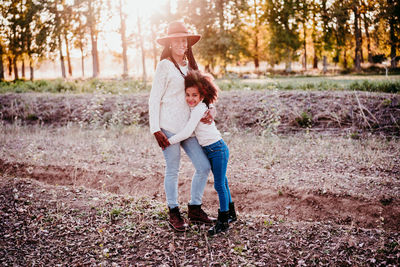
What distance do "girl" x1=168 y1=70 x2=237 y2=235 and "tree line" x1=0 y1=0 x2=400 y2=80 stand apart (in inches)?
913

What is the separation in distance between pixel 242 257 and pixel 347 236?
1.31 meters

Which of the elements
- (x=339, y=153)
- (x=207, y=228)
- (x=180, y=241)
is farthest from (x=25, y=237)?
(x=339, y=153)

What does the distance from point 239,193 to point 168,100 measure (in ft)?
8.73

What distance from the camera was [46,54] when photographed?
28.1 metres

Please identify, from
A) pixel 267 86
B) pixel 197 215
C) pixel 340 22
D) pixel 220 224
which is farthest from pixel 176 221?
pixel 340 22

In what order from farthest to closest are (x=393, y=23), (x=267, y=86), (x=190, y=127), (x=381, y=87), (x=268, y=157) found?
(x=393, y=23), (x=267, y=86), (x=381, y=87), (x=268, y=157), (x=190, y=127)

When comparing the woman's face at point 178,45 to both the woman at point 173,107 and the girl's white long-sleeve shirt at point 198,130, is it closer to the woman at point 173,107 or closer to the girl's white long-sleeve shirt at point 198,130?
the woman at point 173,107

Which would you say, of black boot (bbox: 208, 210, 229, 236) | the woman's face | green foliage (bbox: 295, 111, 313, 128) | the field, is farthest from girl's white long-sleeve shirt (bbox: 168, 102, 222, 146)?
green foliage (bbox: 295, 111, 313, 128)

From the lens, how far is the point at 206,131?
377 cm

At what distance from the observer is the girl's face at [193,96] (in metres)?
3.70

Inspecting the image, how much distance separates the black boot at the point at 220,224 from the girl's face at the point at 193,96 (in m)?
1.39

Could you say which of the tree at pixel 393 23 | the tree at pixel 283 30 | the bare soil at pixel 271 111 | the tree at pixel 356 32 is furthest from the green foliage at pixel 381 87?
the tree at pixel 283 30

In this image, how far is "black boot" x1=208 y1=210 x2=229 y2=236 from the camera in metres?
4.00

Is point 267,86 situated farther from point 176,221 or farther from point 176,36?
point 176,221
